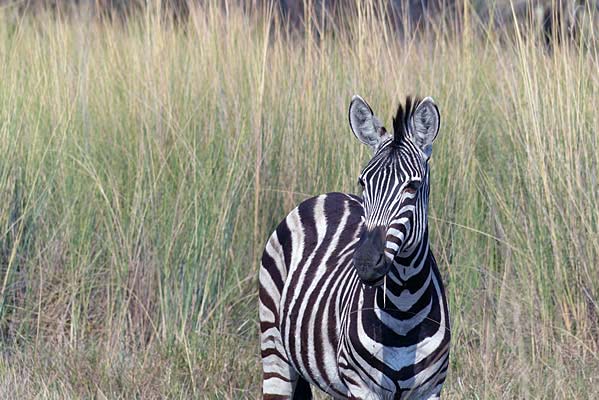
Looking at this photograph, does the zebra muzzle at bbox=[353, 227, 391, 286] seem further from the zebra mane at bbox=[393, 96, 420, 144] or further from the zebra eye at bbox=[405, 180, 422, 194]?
the zebra mane at bbox=[393, 96, 420, 144]

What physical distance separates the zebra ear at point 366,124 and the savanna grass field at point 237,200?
1308 millimetres

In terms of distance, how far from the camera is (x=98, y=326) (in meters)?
5.12

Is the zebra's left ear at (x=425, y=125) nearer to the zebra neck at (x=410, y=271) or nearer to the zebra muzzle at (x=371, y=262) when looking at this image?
the zebra neck at (x=410, y=271)

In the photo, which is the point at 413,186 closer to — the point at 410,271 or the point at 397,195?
the point at 397,195

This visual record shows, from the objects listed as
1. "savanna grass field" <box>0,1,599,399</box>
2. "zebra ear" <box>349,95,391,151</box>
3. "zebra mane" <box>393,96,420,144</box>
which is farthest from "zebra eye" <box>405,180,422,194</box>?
"savanna grass field" <box>0,1,599,399</box>

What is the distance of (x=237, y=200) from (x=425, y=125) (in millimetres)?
2024

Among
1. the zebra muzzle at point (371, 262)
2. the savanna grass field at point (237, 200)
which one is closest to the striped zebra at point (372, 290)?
the zebra muzzle at point (371, 262)

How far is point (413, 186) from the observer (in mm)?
3119

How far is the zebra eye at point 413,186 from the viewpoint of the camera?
10.2ft

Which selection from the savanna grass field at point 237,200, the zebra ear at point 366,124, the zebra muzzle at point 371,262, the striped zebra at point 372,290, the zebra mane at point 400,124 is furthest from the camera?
the savanna grass field at point 237,200

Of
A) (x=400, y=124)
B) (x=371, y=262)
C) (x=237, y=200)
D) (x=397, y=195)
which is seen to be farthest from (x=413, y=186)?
(x=237, y=200)

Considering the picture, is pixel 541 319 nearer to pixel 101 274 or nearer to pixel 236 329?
pixel 236 329

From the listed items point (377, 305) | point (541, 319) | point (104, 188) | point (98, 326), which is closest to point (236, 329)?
point (98, 326)

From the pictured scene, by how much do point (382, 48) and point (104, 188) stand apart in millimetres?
1697
